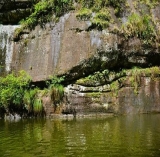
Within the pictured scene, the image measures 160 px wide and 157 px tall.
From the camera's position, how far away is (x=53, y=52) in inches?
640

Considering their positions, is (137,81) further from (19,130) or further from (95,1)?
(19,130)

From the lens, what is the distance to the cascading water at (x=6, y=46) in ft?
55.3

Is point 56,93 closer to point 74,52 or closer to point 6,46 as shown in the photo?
point 74,52

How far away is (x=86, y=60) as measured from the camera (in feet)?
51.2

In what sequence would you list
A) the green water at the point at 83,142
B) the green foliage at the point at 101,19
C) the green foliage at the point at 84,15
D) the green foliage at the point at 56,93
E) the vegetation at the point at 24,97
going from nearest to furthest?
the green water at the point at 83,142
the vegetation at the point at 24,97
the green foliage at the point at 56,93
the green foliage at the point at 101,19
the green foliage at the point at 84,15

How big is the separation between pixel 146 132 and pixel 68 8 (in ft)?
31.3

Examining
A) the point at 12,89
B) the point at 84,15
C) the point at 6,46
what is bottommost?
the point at 12,89

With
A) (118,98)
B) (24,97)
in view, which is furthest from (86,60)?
(24,97)

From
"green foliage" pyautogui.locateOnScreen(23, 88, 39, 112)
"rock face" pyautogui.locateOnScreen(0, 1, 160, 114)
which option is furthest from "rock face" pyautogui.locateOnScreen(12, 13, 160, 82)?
"green foliage" pyautogui.locateOnScreen(23, 88, 39, 112)

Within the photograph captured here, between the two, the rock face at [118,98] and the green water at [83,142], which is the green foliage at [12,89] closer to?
the rock face at [118,98]

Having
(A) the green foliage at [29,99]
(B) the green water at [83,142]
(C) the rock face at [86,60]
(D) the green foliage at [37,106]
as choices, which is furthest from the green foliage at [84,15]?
(B) the green water at [83,142]

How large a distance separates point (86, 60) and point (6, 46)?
455cm

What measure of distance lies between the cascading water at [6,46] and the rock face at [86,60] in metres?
0.22

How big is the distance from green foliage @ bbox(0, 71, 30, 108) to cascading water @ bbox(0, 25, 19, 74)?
987 millimetres
